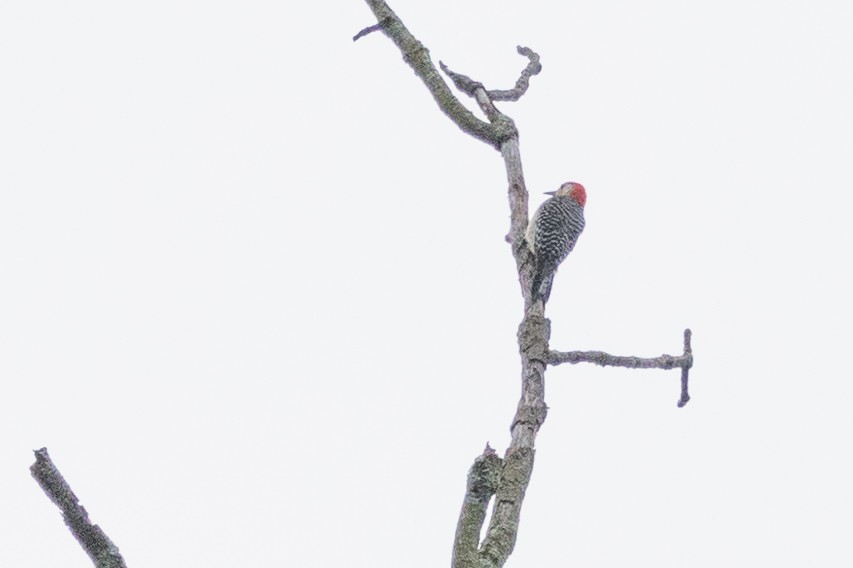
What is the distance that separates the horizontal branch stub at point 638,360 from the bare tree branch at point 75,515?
249 centimetres

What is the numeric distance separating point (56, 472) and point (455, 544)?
98cm

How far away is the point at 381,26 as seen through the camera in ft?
20.0

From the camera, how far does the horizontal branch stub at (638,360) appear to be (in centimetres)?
428

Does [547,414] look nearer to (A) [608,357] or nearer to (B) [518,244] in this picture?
(A) [608,357]

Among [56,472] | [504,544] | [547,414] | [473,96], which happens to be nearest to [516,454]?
[547,414]

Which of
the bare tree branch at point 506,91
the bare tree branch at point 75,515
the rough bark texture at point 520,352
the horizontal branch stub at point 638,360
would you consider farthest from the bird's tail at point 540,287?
the bare tree branch at point 75,515

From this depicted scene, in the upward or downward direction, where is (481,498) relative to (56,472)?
upward

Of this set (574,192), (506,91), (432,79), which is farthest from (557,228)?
(432,79)

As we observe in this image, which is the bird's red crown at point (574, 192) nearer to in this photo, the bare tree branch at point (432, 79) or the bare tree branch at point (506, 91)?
the bare tree branch at point (506, 91)

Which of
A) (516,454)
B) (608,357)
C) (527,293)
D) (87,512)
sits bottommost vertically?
(87,512)

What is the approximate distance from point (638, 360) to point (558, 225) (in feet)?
17.9

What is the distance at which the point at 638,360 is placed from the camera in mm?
4371

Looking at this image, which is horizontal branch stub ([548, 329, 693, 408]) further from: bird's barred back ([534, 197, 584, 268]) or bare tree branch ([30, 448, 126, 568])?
bird's barred back ([534, 197, 584, 268])

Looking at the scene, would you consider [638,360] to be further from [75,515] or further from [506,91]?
[75,515]
